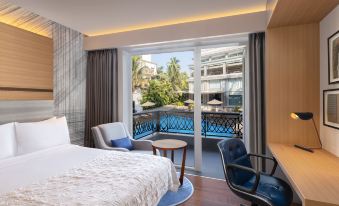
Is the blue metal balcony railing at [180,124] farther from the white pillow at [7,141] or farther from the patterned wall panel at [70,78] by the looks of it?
the white pillow at [7,141]

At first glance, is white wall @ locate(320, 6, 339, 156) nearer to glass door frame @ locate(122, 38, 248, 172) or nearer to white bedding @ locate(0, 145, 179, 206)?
glass door frame @ locate(122, 38, 248, 172)

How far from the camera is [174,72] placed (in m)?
3.84

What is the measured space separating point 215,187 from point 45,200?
226cm

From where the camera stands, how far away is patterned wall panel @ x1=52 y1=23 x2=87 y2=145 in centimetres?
339

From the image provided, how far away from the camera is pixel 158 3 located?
2629mm

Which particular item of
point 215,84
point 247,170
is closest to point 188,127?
point 215,84

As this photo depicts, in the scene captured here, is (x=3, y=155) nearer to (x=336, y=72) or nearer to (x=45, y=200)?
(x=45, y=200)

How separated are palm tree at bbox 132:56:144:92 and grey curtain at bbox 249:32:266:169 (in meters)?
2.22

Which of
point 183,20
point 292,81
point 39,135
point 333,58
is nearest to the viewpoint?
point 333,58

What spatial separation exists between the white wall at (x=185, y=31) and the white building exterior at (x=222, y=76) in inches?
18.5

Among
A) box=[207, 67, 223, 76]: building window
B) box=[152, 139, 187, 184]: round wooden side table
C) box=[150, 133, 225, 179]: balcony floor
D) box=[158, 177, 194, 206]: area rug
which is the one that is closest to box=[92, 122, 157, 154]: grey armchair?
box=[152, 139, 187, 184]: round wooden side table

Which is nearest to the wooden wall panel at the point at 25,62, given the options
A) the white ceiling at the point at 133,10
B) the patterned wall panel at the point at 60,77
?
the patterned wall panel at the point at 60,77

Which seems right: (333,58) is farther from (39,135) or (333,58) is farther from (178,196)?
(39,135)

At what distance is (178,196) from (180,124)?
180cm
